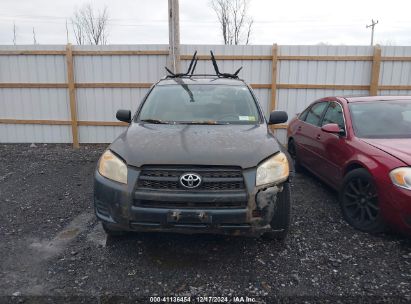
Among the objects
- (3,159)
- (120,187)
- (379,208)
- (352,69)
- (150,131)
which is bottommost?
(3,159)

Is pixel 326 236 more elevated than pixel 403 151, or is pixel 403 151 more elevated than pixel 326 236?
pixel 403 151

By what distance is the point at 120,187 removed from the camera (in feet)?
8.95

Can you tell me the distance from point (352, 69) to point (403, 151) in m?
5.20

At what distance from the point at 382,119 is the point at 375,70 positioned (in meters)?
4.34

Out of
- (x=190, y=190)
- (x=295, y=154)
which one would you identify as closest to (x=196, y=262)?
(x=190, y=190)

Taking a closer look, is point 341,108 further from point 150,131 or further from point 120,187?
point 120,187

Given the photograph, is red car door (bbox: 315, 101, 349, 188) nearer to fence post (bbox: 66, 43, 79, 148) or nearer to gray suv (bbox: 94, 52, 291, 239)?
gray suv (bbox: 94, 52, 291, 239)

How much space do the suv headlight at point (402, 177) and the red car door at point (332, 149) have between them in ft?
2.75

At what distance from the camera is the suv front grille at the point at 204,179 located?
2.67 meters

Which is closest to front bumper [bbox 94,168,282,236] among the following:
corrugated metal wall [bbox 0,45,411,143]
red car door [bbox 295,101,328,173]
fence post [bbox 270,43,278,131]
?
red car door [bbox 295,101,328,173]

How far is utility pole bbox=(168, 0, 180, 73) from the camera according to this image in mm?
7551

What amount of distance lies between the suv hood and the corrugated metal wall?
4866 mm

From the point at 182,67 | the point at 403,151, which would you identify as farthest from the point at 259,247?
the point at 182,67

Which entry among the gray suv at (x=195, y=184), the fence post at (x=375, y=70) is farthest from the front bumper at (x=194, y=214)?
the fence post at (x=375, y=70)
